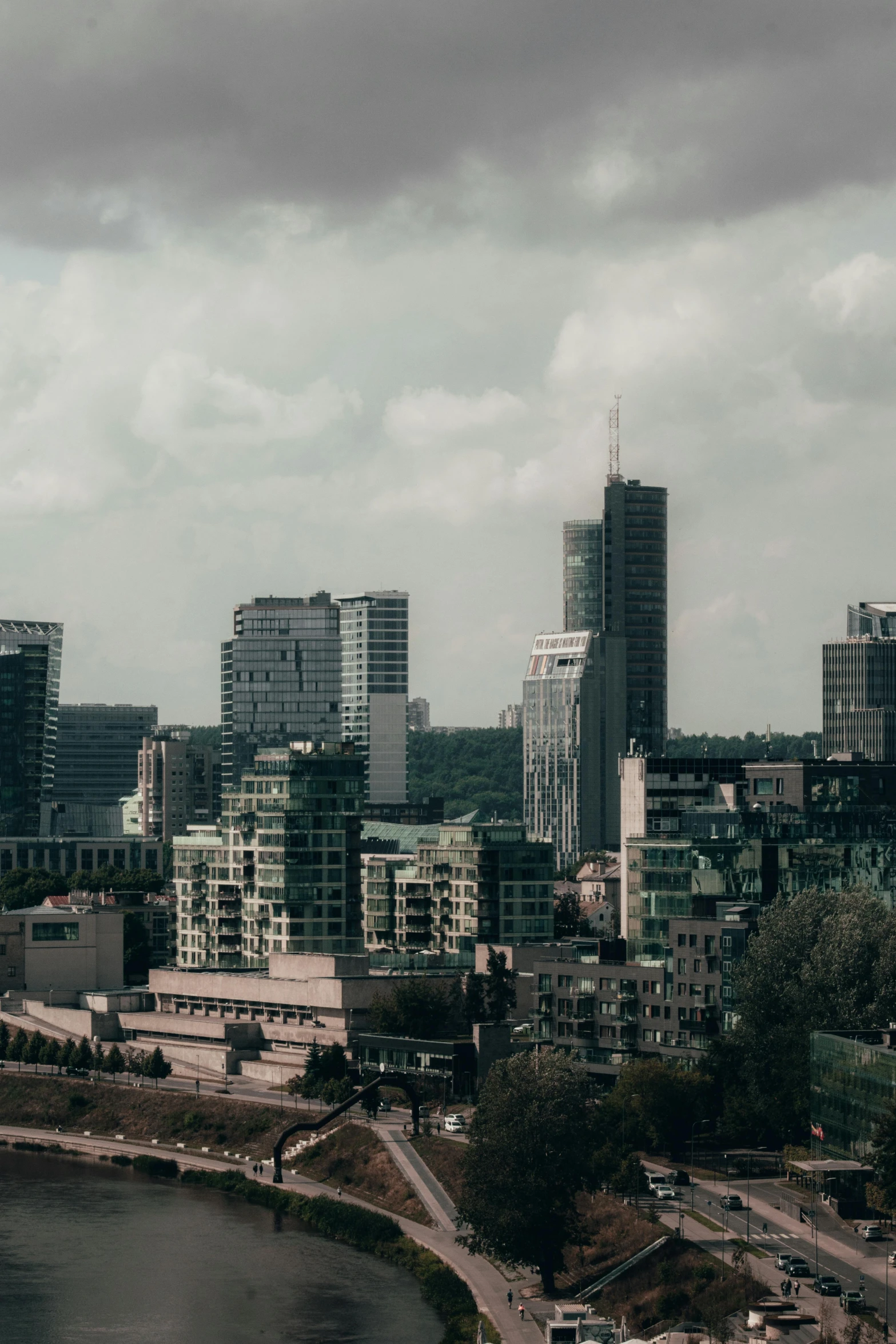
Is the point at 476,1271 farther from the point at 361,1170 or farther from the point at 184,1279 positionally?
the point at 361,1170

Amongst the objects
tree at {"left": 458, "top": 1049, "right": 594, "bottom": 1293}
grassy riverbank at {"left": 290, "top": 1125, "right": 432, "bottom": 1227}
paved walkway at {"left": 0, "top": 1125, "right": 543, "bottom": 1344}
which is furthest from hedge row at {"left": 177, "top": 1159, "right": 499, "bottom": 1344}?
tree at {"left": 458, "top": 1049, "right": 594, "bottom": 1293}

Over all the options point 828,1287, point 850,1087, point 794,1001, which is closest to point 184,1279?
point 850,1087

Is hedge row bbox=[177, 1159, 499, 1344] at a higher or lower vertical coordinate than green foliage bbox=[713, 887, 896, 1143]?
lower

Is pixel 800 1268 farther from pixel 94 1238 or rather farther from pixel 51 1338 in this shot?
pixel 94 1238

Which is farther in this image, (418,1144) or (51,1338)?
(418,1144)

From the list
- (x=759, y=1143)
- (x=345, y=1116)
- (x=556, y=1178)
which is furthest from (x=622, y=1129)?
(x=345, y=1116)

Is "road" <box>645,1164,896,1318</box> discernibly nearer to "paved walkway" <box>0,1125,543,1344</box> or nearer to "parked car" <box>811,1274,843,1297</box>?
"parked car" <box>811,1274,843,1297</box>
